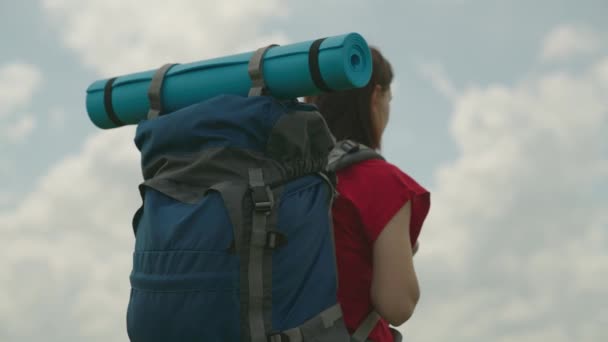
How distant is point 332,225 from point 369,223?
18 cm

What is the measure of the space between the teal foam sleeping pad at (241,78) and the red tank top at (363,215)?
472 millimetres

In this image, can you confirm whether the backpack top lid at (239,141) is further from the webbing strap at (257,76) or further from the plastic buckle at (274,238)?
the plastic buckle at (274,238)

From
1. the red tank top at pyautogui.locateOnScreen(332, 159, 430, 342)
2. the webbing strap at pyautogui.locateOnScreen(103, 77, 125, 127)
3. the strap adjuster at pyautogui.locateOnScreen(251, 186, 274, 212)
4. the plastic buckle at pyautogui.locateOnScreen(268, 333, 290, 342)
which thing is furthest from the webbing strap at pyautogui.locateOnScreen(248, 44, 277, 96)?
the plastic buckle at pyautogui.locateOnScreen(268, 333, 290, 342)

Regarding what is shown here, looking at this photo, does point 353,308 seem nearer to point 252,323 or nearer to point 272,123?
point 252,323

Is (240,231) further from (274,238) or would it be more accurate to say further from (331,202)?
(331,202)

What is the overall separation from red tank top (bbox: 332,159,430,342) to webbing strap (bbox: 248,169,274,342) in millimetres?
474

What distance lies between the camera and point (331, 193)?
14.1 feet

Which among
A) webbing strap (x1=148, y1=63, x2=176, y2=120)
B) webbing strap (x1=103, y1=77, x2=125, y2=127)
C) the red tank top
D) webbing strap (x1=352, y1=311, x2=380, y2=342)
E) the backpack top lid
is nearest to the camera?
the backpack top lid

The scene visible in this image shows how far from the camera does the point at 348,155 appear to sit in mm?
4535

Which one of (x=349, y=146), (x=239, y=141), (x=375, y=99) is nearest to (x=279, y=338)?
(x=239, y=141)

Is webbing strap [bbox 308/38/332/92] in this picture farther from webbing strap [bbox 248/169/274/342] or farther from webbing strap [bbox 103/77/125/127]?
webbing strap [bbox 103/77/125/127]

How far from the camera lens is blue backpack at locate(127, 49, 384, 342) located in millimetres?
4113

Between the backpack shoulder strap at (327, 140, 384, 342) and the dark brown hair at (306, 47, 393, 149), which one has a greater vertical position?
the dark brown hair at (306, 47, 393, 149)

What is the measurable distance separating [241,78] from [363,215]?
0.87 m
